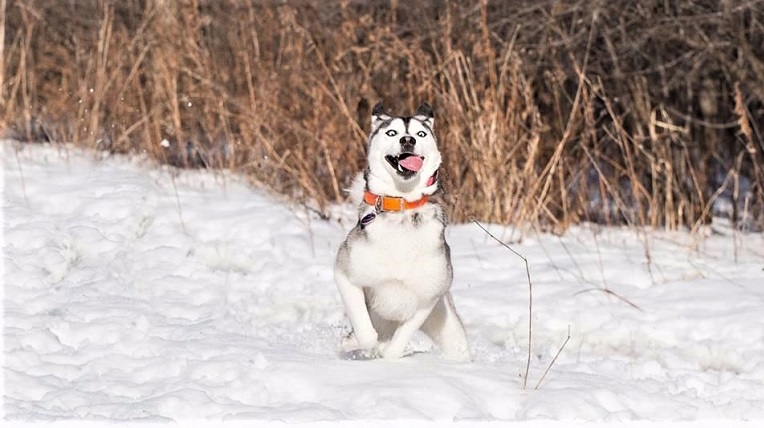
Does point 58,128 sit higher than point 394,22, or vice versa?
point 394,22

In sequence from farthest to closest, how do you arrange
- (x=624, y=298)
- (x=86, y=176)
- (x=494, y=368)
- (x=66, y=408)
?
(x=86, y=176) < (x=624, y=298) < (x=494, y=368) < (x=66, y=408)

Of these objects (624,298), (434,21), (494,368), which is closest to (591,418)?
(494,368)

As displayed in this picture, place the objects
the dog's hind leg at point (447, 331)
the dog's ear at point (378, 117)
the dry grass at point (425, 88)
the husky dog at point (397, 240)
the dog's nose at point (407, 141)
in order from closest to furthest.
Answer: the dog's nose at point (407, 141) → the husky dog at point (397, 240) → the dog's ear at point (378, 117) → the dog's hind leg at point (447, 331) → the dry grass at point (425, 88)

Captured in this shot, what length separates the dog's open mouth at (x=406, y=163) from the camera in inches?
192

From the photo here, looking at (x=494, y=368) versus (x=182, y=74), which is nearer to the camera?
(x=494, y=368)

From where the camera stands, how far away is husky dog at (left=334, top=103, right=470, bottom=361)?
4945 millimetres

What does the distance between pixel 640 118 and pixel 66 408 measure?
740cm

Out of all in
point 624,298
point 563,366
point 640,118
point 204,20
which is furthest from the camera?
point 640,118

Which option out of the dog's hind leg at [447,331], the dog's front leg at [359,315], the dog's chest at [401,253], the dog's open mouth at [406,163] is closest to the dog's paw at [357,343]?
the dog's front leg at [359,315]

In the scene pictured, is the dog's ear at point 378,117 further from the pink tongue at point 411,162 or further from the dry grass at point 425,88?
the dry grass at point 425,88

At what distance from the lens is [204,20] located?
32.4 ft

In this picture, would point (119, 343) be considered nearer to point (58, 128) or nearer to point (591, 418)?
point (591, 418)

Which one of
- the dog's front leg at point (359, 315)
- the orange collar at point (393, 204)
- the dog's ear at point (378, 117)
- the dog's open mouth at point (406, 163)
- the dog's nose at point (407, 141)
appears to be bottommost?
the dog's front leg at point (359, 315)

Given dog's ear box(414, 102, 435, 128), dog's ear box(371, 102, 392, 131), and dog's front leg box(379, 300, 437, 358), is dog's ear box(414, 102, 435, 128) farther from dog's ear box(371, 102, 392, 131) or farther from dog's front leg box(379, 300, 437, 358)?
dog's front leg box(379, 300, 437, 358)
